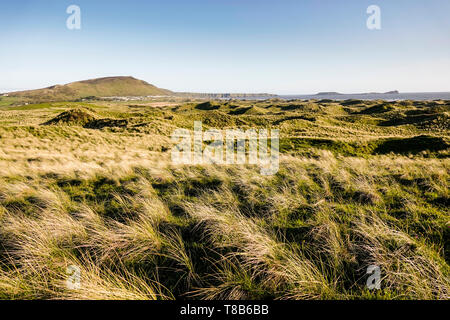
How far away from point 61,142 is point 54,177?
13.6 m

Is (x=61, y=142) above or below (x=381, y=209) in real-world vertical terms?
above

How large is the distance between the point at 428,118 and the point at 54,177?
5635cm

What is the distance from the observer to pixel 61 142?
1669 cm

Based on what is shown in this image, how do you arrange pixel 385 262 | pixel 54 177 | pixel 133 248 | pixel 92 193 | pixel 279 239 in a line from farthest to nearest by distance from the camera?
pixel 54 177 < pixel 92 193 < pixel 279 239 < pixel 133 248 < pixel 385 262

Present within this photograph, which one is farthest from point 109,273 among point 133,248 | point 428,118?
point 428,118

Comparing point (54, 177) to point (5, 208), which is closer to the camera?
point (5, 208)

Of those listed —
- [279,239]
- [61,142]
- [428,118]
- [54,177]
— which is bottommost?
[279,239]

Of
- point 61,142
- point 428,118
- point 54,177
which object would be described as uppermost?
point 428,118

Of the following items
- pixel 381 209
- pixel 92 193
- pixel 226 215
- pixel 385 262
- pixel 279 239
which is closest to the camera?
pixel 385 262
